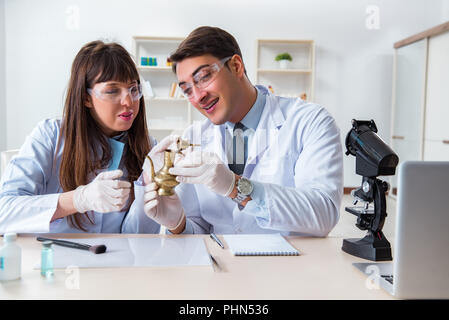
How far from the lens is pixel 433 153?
4.99 metres

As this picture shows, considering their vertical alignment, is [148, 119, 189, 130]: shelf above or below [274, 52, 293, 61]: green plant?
below

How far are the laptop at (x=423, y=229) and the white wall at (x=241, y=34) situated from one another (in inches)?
204

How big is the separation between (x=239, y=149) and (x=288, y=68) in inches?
167

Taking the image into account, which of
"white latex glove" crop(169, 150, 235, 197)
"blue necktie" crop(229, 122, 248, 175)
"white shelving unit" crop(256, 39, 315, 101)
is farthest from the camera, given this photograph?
"white shelving unit" crop(256, 39, 315, 101)

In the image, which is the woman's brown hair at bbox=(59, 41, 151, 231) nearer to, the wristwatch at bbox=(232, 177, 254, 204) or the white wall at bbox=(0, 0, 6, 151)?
the wristwatch at bbox=(232, 177, 254, 204)

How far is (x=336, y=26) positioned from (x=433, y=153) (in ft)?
7.63

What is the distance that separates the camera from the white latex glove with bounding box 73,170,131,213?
1370 mm

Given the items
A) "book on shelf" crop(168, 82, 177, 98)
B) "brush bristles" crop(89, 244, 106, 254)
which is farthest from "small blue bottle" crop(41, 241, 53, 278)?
"book on shelf" crop(168, 82, 177, 98)

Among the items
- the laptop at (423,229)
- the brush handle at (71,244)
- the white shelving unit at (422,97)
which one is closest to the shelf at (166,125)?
the white shelving unit at (422,97)

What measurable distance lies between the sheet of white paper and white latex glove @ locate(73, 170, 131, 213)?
12 centimetres

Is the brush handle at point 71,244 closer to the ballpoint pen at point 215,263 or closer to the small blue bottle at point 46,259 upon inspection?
the small blue bottle at point 46,259

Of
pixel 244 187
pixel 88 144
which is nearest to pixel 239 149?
pixel 244 187

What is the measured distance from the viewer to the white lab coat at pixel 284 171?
1.42m
